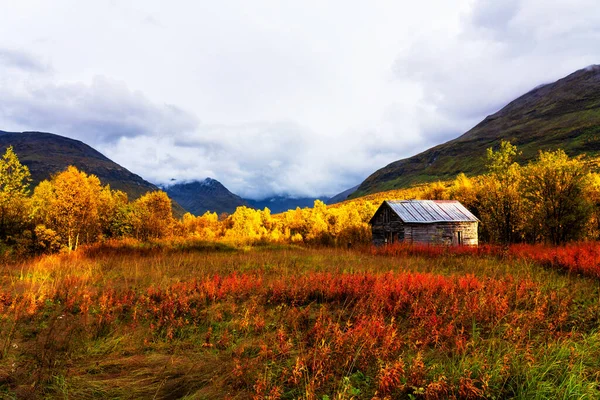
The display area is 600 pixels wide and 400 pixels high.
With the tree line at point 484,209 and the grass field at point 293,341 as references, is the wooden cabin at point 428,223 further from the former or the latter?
the grass field at point 293,341

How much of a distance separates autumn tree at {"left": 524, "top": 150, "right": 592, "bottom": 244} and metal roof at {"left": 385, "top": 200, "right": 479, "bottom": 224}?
6.21 meters

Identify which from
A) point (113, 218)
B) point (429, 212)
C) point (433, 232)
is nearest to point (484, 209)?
point (429, 212)

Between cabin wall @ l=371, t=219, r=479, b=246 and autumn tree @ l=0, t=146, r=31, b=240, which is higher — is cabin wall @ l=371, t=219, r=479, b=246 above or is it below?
below

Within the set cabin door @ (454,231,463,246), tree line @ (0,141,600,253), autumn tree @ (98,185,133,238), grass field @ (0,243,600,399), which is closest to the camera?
grass field @ (0,243,600,399)

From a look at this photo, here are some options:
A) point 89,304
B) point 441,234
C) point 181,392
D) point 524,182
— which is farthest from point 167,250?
point 524,182

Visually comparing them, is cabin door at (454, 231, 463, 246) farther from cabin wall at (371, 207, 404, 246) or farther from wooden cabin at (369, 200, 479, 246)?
cabin wall at (371, 207, 404, 246)

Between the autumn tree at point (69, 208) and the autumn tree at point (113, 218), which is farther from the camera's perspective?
the autumn tree at point (113, 218)

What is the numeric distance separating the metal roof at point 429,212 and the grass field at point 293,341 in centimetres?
2092

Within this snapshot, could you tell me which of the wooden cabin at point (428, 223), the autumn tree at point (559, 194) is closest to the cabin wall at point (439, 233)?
the wooden cabin at point (428, 223)

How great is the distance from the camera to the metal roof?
29594 mm

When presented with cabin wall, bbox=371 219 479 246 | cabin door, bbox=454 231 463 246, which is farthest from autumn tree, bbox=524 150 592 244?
cabin door, bbox=454 231 463 246

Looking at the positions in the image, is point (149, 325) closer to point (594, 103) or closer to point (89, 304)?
point (89, 304)

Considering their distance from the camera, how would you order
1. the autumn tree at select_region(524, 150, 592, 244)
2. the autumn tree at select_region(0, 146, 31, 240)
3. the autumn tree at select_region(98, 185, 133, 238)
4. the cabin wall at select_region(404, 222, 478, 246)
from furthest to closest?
the autumn tree at select_region(98, 185, 133, 238), the cabin wall at select_region(404, 222, 478, 246), the autumn tree at select_region(524, 150, 592, 244), the autumn tree at select_region(0, 146, 31, 240)

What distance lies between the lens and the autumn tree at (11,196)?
23281mm
